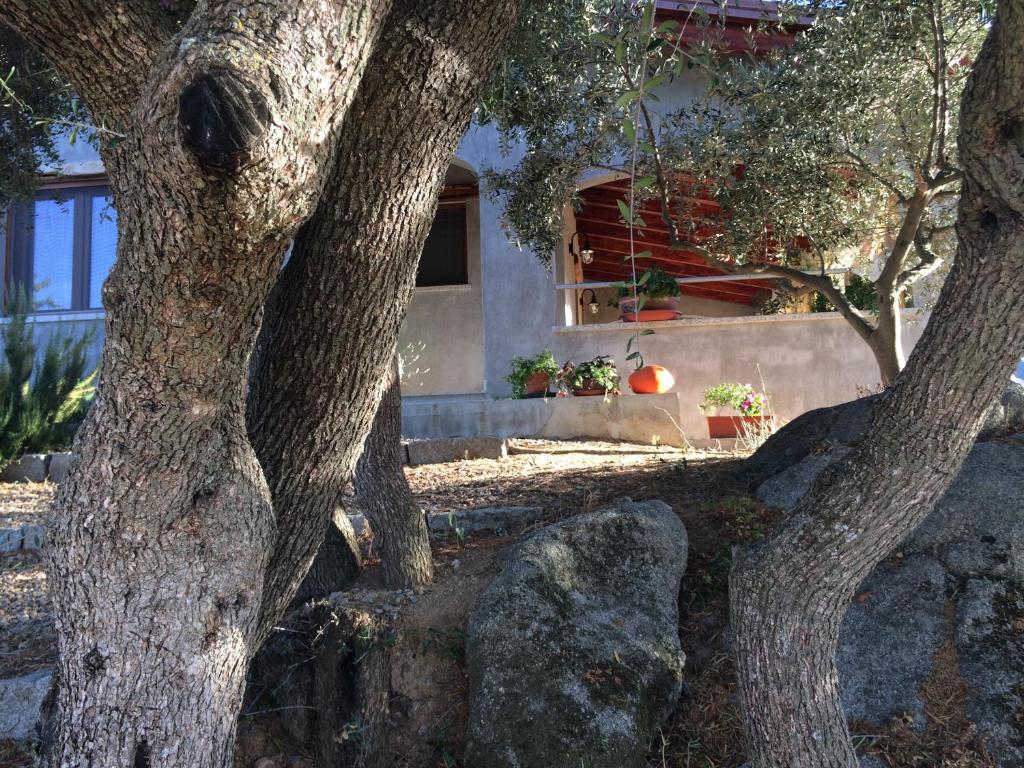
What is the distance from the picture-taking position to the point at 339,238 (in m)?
2.43

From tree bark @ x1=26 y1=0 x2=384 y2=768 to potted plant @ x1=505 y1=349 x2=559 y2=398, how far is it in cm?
676

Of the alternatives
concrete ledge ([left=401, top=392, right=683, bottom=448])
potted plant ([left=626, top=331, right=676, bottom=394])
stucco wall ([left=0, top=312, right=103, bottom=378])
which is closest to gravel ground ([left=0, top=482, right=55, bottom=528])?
concrete ledge ([left=401, top=392, right=683, bottom=448])

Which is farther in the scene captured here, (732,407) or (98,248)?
(98,248)

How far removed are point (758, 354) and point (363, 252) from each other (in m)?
7.69

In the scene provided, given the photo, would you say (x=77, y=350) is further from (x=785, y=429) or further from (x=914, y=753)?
(x=914, y=753)

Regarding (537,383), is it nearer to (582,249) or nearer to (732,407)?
(732,407)

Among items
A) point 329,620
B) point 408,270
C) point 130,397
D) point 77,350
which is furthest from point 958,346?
point 77,350

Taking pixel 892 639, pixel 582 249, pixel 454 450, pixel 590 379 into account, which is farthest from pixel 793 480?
pixel 582 249

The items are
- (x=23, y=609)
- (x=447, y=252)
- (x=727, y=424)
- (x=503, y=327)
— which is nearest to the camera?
(x=23, y=609)

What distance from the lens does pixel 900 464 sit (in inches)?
103

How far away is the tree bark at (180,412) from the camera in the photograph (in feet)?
5.97

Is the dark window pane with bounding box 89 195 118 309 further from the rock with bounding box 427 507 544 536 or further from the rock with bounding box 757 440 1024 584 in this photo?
the rock with bounding box 757 440 1024 584

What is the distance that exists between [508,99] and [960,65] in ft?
11.0

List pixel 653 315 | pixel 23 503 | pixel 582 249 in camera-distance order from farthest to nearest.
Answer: pixel 582 249 → pixel 653 315 → pixel 23 503
